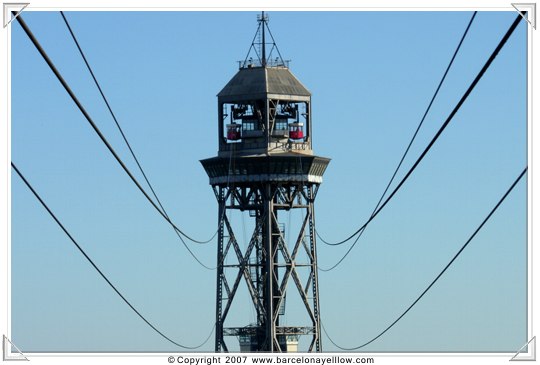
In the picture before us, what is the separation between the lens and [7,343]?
7006cm

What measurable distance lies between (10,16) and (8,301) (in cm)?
1017

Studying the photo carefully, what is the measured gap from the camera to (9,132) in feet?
224
